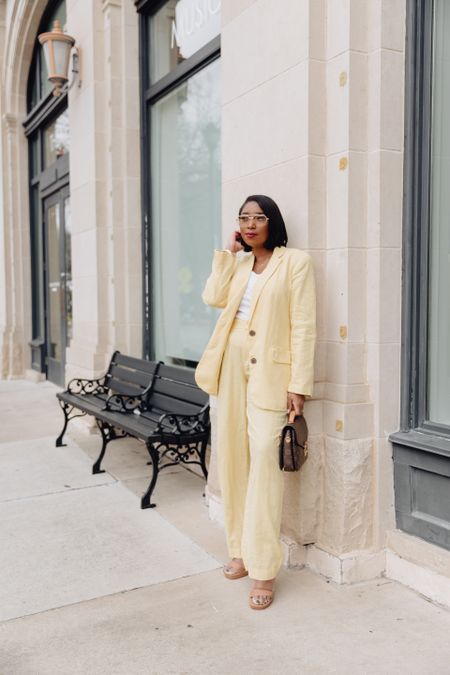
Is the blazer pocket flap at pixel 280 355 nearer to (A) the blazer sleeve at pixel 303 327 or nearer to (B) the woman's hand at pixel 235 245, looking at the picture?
(A) the blazer sleeve at pixel 303 327

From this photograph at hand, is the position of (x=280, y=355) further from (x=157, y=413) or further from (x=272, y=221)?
(x=157, y=413)

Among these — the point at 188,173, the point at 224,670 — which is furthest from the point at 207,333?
the point at 224,670

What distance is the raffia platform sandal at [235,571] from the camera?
360 centimetres

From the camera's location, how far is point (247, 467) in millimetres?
3592

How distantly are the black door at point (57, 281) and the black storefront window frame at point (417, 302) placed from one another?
6.70 metres

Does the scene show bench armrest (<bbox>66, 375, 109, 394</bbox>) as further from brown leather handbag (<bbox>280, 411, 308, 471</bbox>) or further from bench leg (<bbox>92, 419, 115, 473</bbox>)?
brown leather handbag (<bbox>280, 411, 308, 471</bbox>)

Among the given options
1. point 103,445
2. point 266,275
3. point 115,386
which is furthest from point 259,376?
point 115,386

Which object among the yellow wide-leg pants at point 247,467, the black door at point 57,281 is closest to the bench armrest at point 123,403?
the yellow wide-leg pants at point 247,467

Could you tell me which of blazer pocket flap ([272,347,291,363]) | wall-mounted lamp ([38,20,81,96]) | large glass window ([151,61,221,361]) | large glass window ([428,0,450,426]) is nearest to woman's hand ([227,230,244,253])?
blazer pocket flap ([272,347,291,363])

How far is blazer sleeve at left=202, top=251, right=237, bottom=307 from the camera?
3.66 m

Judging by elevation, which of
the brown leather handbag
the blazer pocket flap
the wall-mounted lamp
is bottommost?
the brown leather handbag

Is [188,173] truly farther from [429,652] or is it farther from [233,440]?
[429,652]

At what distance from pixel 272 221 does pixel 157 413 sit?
2571 millimetres

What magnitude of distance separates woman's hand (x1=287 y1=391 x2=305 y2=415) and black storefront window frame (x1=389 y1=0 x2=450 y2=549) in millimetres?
582
